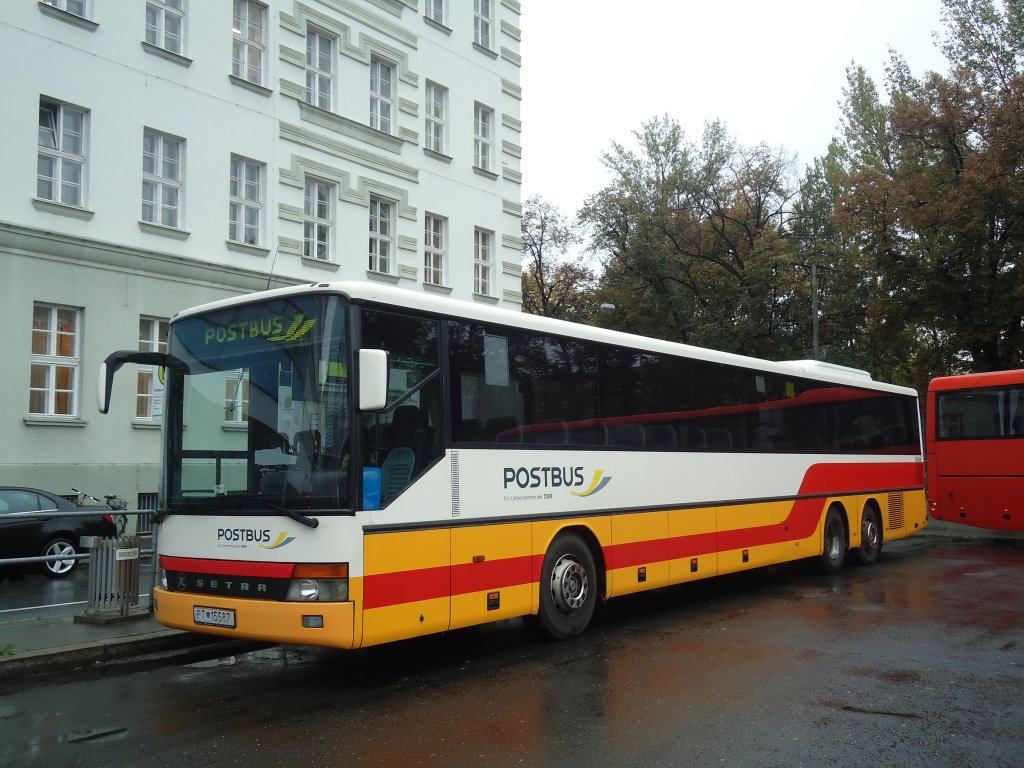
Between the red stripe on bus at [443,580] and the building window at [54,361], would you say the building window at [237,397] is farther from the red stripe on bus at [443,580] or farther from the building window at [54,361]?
the building window at [54,361]

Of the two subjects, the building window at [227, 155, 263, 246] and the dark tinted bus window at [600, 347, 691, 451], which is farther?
the building window at [227, 155, 263, 246]

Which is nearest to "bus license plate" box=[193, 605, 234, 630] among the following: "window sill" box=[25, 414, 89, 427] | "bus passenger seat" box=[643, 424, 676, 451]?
"bus passenger seat" box=[643, 424, 676, 451]

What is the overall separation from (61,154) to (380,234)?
8.36 metres

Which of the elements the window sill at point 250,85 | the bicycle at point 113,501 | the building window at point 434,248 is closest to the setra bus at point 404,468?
the bicycle at point 113,501

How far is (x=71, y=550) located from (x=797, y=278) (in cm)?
2893

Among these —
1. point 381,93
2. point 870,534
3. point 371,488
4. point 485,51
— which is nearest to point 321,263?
point 381,93

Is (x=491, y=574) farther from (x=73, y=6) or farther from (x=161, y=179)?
(x=73, y=6)

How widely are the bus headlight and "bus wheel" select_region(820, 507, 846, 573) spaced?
9827mm

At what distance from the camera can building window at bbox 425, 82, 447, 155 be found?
26.6 metres

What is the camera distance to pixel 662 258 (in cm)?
4019

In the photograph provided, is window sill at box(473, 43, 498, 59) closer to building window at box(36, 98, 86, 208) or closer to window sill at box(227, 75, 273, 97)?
window sill at box(227, 75, 273, 97)

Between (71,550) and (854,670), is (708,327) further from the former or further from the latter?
(854,670)

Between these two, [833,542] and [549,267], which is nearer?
[833,542]

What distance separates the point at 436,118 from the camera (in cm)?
2680
